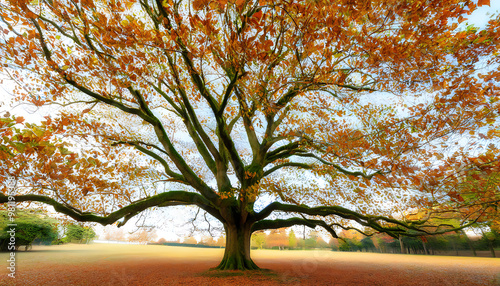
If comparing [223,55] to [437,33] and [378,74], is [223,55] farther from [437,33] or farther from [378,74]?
[437,33]

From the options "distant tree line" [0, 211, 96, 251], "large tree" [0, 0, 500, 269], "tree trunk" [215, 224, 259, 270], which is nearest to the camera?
"large tree" [0, 0, 500, 269]

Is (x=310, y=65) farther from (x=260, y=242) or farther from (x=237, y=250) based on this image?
(x=260, y=242)

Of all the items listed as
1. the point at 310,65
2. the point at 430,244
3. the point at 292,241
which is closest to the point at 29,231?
the point at 310,65

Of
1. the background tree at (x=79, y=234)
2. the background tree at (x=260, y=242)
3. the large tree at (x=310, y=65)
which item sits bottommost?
the background tree at (x=260, y=242)

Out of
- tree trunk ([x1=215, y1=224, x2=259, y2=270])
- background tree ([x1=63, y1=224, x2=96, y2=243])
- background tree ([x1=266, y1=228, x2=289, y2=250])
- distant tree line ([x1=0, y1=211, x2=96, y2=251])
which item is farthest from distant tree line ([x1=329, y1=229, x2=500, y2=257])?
background tree ([x1=63, y1=224, x2=96, y2=243])

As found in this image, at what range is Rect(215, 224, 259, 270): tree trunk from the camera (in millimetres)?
7254

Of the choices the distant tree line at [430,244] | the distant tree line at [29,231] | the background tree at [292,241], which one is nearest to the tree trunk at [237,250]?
the distant tree line at [430,244]

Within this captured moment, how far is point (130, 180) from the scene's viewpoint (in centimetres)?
670

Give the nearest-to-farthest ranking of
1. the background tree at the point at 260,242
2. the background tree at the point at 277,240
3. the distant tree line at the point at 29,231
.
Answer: the distant tree line at the point at 29,231 → the background tree at the point at 277,240 → the background tree at the point at 260,242

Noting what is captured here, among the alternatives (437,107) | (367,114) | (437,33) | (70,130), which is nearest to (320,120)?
(367,114)

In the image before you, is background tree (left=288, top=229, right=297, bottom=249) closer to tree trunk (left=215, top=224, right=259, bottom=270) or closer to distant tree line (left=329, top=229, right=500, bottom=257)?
distant tree line (left=329, top=229, right=500, bottom=257)

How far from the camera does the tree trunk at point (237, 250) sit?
7.25 metres

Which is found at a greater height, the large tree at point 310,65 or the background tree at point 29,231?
the large tree at point 310,65

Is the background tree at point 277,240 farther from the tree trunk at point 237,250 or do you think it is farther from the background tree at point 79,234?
the background tree at point 79,234
